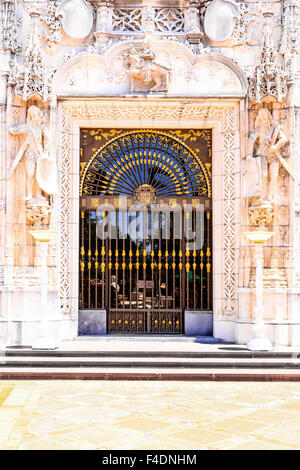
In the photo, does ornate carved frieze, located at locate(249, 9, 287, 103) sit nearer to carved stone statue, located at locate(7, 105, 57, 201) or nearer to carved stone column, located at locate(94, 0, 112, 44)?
carved stone column, located at locate(94, 0, 112, 44)

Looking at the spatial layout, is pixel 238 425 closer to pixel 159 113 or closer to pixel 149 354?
pixel 149 354

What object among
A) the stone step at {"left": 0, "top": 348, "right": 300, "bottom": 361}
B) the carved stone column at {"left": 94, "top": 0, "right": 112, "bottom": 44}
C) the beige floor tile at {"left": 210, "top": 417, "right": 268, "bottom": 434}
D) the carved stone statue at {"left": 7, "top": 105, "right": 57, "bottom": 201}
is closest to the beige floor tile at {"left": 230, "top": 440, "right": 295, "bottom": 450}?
the beige floor tile at {"left": 210, "top": 417, "right": 268, "bottom": 434}

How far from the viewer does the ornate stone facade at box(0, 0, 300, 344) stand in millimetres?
11930

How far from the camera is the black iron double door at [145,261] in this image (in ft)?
42.5

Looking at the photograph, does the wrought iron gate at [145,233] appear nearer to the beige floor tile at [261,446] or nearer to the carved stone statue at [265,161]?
the carved stone statue at [265,161]

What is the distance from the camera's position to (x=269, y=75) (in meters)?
12.0

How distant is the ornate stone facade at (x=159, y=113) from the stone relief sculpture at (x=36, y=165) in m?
0.02

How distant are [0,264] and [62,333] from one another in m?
1.88

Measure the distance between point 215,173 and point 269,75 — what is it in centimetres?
227

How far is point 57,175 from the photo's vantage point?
1238cm

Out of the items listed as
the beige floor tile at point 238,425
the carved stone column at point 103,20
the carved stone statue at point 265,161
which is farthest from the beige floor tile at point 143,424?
the carved stone column at point 103,20

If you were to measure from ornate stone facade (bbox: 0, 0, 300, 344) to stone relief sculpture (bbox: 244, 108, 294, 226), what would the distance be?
22 mm

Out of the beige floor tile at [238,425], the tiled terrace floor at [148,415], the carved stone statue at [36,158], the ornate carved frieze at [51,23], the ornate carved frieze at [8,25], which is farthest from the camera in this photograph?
the ornate carved frieze at [51,23]
